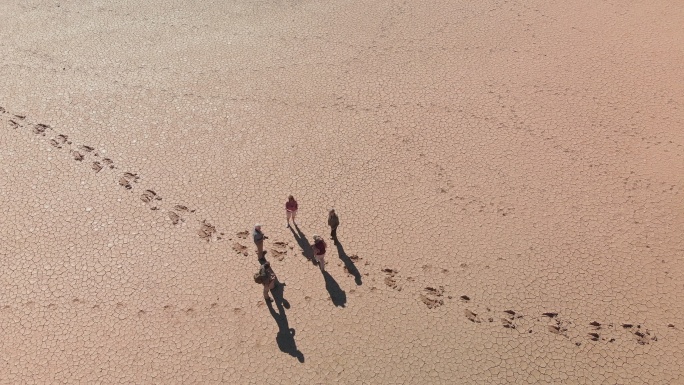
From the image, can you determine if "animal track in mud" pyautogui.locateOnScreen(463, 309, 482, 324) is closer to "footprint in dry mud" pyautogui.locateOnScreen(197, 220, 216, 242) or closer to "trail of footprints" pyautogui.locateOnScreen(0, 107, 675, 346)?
"trail of footprints" pyautogui.locateOnScreen(0, 107, 675, 346)

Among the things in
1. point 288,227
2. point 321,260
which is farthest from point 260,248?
point 321,260

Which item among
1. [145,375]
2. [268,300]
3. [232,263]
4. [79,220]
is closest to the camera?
[145,375]

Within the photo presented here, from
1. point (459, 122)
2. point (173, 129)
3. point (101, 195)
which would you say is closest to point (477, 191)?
point (459, 122)

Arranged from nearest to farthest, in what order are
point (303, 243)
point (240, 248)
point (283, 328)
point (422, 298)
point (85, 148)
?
point (283, 328)
point (422, 298)
point (240, 248)
point (303, 243)
point (85, 148)

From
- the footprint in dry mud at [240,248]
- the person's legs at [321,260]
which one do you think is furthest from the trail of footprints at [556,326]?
the footprint in dry mud at [240,248]

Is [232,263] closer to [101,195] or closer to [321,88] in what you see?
[101,195]

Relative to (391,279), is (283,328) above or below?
below

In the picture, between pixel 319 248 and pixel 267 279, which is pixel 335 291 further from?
pixel 267 279
